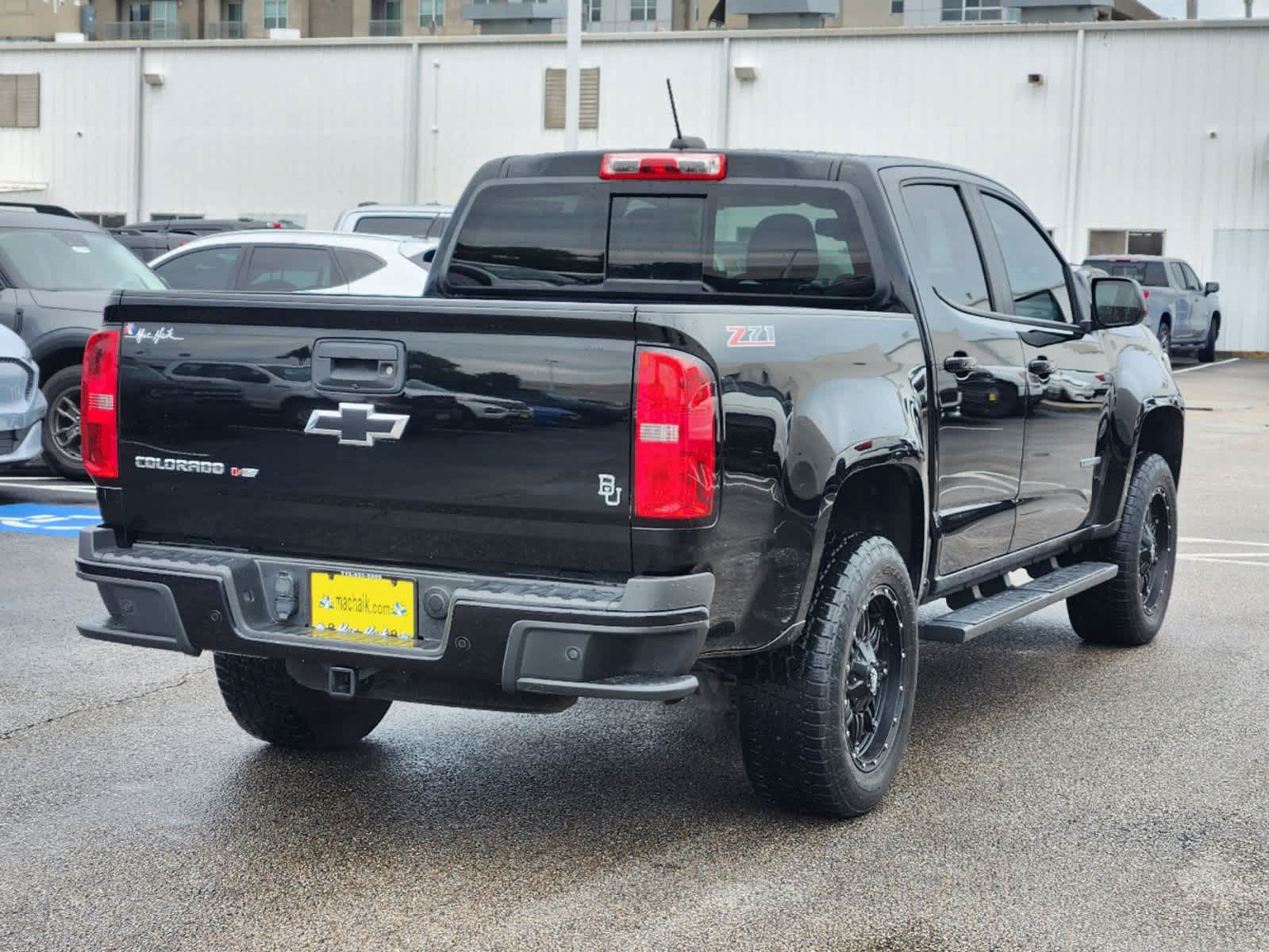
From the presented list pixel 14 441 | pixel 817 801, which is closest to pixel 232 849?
pixel 817 801

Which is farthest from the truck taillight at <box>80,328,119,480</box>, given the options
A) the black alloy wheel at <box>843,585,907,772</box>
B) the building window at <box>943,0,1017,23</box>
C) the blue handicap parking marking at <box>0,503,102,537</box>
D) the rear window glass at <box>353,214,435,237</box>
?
the building window at <box>943,0,1017,23</box>

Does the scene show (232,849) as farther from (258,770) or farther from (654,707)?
(654,707)

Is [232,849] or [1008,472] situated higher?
[1008,472]

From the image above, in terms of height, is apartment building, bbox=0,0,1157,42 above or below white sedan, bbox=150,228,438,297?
above

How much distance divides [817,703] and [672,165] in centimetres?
188

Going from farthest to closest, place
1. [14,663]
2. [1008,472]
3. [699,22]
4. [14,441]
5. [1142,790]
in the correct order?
1. [699,22]
2. [14,441]
3. [14,663]
4. [1008,472]
5. [1142,790]

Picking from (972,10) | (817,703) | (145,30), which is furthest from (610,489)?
(145,30)

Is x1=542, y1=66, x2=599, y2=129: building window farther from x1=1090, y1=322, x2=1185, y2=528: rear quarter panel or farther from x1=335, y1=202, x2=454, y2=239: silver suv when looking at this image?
x1=1090, y1=322, x2=1185, y2=528: rear quarter panel

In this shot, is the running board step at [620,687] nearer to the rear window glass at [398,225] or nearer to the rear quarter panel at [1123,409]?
the rear quarter panel at [1123,409]

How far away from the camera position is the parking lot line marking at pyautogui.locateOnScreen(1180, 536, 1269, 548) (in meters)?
10.5

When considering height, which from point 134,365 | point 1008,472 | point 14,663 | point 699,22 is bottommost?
point 14,663

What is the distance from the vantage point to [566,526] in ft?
13.7

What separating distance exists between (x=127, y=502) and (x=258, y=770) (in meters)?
1.12

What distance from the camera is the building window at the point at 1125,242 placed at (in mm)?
33688
